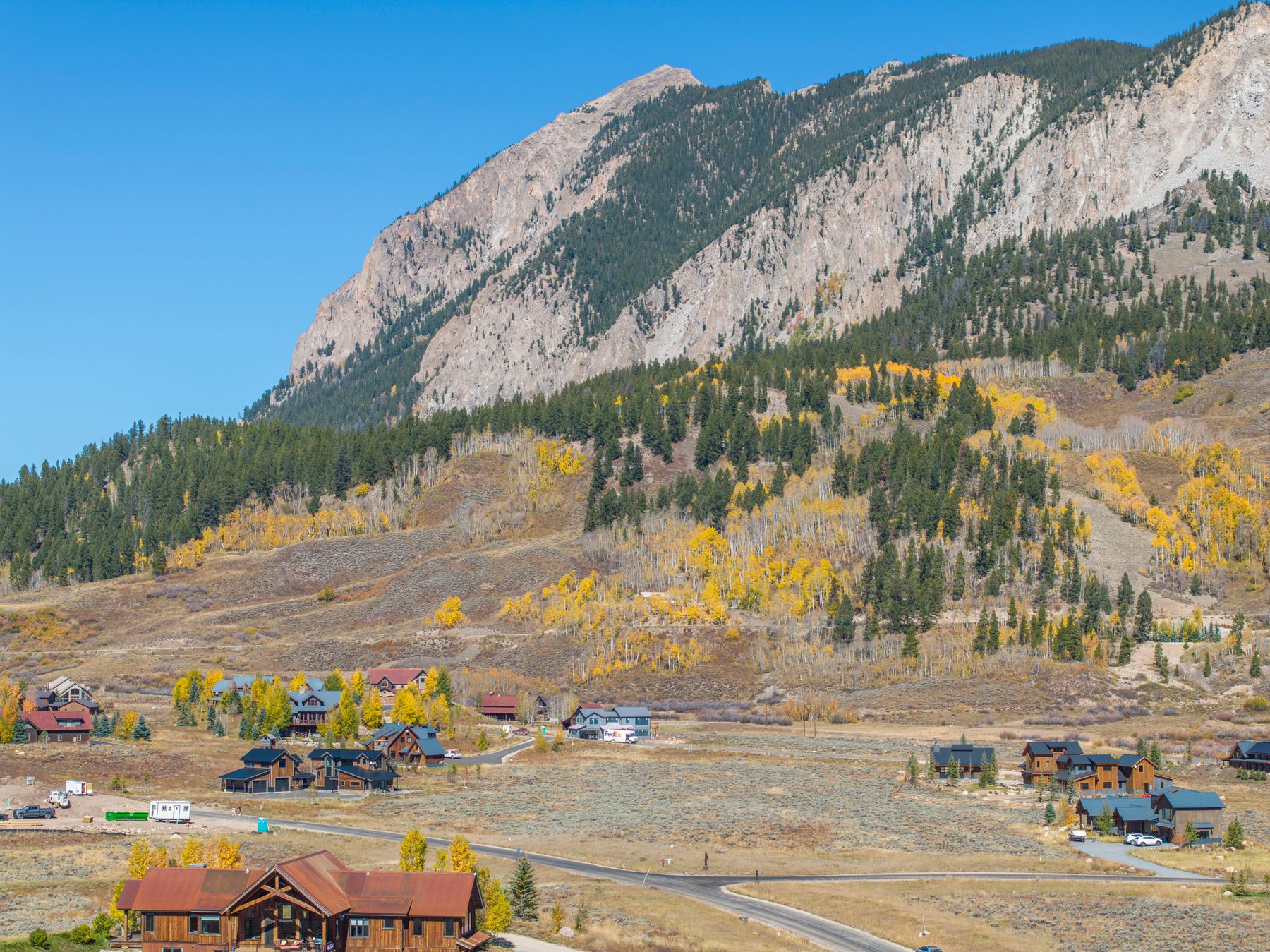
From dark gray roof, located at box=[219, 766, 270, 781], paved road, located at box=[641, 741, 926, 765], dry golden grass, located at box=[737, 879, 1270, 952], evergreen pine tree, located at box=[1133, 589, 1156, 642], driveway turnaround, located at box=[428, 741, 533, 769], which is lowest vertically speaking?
driveway turnaround, located at box=[428, 741, 533, 769]

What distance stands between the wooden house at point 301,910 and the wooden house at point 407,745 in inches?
2377

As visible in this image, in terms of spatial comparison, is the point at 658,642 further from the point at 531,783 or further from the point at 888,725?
the point at 531,783

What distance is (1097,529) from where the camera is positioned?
191 meters

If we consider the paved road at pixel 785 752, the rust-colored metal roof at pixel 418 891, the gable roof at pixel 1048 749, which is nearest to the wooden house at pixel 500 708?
the paved road at pixel 785 752

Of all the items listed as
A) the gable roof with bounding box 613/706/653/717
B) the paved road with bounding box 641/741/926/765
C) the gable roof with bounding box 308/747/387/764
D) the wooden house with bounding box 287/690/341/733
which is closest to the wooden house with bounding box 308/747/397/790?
the gable roof with bounding box 308/747/387/764

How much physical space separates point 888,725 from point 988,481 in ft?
203

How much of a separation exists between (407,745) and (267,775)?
20248 millimetres

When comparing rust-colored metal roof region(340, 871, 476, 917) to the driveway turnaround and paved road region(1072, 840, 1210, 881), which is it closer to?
paved road region(1072, 840, 1210, 881)

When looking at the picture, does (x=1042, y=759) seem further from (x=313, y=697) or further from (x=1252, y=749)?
(x=313, y=697)

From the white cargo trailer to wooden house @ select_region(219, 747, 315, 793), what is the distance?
15.0m

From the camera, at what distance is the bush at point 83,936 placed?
52875mm

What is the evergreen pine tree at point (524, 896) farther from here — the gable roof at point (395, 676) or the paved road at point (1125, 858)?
the gable roof at point (395, 676)

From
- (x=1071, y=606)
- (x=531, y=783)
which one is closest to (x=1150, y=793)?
(x=531, y=783)

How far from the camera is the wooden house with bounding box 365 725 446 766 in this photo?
115188 millimetres
